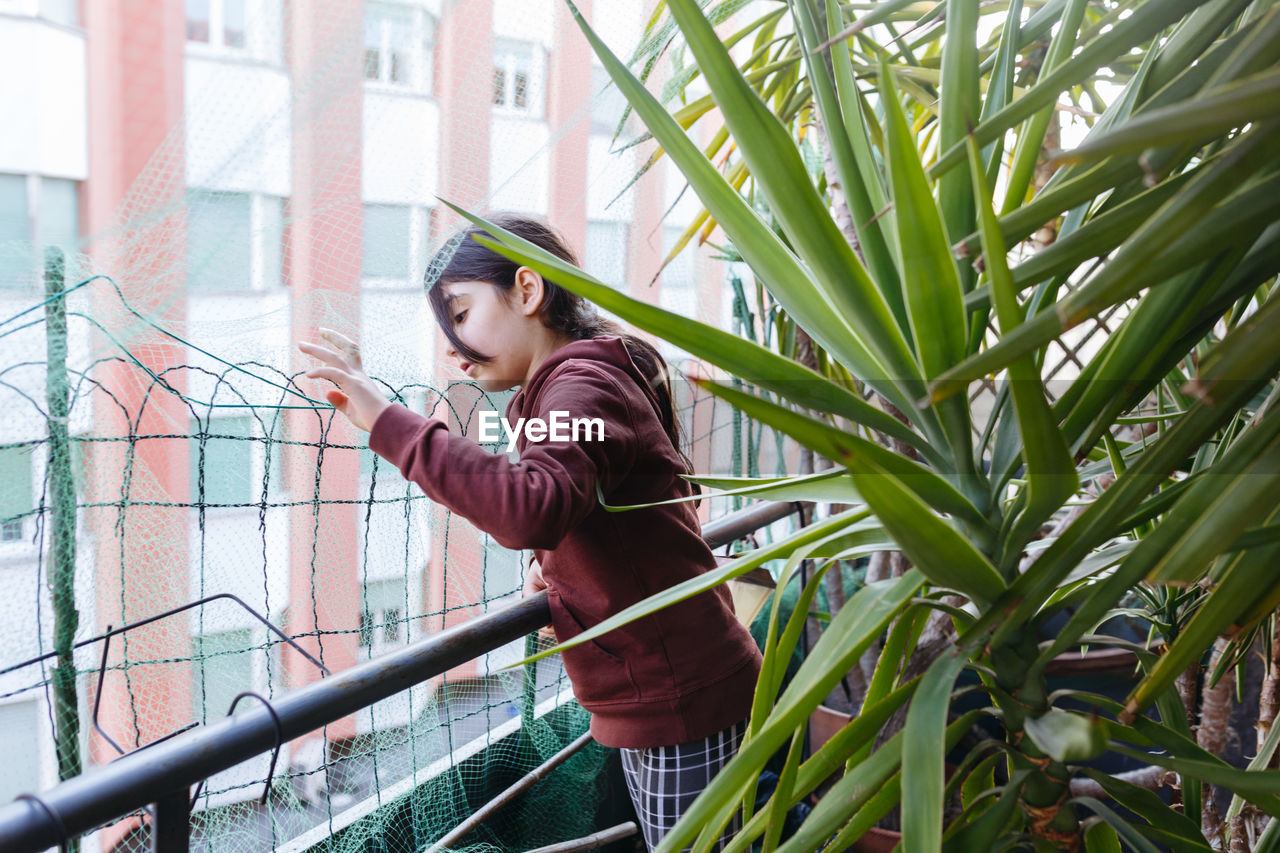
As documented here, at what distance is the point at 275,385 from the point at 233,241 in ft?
0.52

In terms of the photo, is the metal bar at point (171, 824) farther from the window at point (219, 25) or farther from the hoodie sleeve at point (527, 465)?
the window at point (219, 25)

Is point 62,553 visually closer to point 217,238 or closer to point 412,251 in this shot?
point 217,238

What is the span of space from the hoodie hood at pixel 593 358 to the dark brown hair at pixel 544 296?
30mm

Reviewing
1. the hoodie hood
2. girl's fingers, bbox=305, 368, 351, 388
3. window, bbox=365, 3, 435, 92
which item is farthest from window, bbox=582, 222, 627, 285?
girl's fingers, bbox=305, 368, 351, 388

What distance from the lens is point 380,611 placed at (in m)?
1.23

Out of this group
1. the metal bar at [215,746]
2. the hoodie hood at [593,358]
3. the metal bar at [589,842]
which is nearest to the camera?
the metal bar at [215,746]

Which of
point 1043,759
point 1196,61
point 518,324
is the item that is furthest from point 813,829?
point 518,324

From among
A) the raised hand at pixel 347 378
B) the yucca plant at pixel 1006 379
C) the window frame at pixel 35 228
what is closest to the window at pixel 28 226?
the window frame at pixel 35 228

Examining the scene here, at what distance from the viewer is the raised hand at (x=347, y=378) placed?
0.83 metres

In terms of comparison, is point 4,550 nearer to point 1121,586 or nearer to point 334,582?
point 334,582

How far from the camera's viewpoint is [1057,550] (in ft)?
1.58

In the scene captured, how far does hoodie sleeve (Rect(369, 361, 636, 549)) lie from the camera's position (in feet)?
2.60

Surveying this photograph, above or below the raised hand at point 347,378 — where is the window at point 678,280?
above

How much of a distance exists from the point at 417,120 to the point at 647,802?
2.78 ft
